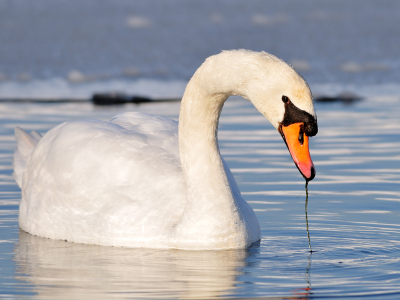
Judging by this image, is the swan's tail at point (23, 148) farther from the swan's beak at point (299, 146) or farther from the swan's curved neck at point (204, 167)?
the swan's beak at point (299, 146)

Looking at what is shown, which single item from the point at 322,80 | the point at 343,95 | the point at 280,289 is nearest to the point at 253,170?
the point at 280,289

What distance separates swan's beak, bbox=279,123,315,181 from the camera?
5.43 meters

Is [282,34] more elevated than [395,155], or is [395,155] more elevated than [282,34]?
[282,34]

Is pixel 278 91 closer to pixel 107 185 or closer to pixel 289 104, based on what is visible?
pixel 289 104

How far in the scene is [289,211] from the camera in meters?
7.17

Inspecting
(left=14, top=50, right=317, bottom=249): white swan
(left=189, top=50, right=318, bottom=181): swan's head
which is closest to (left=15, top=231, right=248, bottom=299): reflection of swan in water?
(left=14, top=50, right=317, bottom=249): white swan

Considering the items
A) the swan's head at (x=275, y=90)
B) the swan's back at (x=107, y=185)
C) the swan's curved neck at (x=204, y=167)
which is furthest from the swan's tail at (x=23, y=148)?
the swan's head at (x=275, y=90)

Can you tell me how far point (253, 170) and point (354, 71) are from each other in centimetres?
890

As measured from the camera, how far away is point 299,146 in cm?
546

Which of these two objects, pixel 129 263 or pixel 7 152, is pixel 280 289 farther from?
pixel 7 152

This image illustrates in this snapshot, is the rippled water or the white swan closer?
the rippled water

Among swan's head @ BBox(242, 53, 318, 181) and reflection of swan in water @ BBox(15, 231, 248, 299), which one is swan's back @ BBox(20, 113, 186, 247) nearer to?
reflection of swan in water @ BBox(15, 231, 248, 299)

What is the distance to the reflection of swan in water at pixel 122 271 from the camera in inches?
190

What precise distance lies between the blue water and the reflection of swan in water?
0.01 metres
